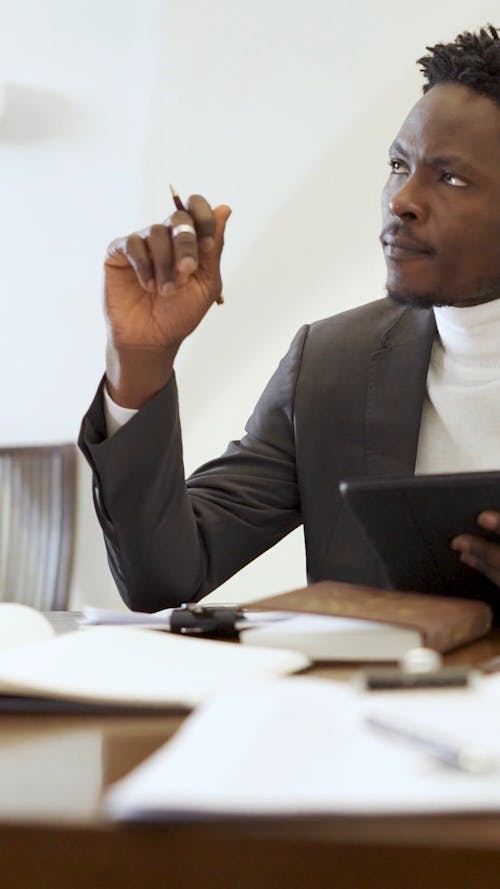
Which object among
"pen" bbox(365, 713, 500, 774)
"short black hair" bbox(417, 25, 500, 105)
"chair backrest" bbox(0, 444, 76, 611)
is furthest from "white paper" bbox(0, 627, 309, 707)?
"chair backrest" bbox(0, 444, 76, 611)

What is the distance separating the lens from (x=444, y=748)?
50 cm

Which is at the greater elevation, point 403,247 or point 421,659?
point 403,247

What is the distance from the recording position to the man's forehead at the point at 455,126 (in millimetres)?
1708

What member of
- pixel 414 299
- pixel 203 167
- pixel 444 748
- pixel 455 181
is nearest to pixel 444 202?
pixel 455 181

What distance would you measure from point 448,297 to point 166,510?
0.56 meters

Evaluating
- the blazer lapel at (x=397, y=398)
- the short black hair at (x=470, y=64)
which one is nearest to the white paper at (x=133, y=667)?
the blazer lapel at (x=397, y=398)

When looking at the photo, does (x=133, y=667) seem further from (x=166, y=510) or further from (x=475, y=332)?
(x=475, y=332)

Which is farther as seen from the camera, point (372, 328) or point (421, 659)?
point (372, 328)

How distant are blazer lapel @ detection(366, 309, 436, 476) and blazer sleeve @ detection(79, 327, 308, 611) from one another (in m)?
0.18

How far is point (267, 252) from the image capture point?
3902 mm

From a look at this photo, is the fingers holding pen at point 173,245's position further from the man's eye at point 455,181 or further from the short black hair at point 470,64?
the short black hair at point 470,64

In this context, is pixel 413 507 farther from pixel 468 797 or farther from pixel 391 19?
pixel 391 19

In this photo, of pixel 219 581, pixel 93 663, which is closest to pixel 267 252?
pixel 219 581

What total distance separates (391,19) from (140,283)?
2.60 meters
